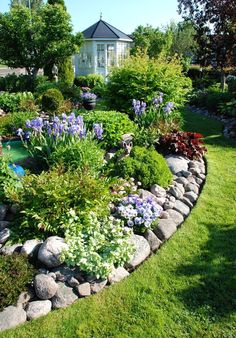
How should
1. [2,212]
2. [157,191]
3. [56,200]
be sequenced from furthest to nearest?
[157,191]
[2,212]
[56,200]

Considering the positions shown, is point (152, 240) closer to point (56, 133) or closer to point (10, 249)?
point (10, 249)

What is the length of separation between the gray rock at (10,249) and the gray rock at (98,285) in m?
0.89

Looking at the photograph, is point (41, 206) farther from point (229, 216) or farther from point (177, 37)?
point (177, 37)

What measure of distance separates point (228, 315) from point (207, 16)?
13.4 meters

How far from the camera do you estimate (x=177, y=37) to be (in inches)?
1355

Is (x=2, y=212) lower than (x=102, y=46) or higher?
lower

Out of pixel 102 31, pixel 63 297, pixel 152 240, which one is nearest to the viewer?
pixel 63 297

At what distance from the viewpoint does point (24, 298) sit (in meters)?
3.28

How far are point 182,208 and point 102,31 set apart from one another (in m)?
22.5

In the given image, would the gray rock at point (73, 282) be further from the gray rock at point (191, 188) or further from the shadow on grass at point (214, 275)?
the gray rock at point (191, 188)

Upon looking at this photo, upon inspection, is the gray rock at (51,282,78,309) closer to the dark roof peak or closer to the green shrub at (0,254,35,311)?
the green shrub at (0,254,35,311)

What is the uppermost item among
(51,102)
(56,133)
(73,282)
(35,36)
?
(35,36)

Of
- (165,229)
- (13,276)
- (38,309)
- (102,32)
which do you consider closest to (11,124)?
(165,229)

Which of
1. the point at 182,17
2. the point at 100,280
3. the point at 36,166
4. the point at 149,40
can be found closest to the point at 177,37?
the point at 149,40
